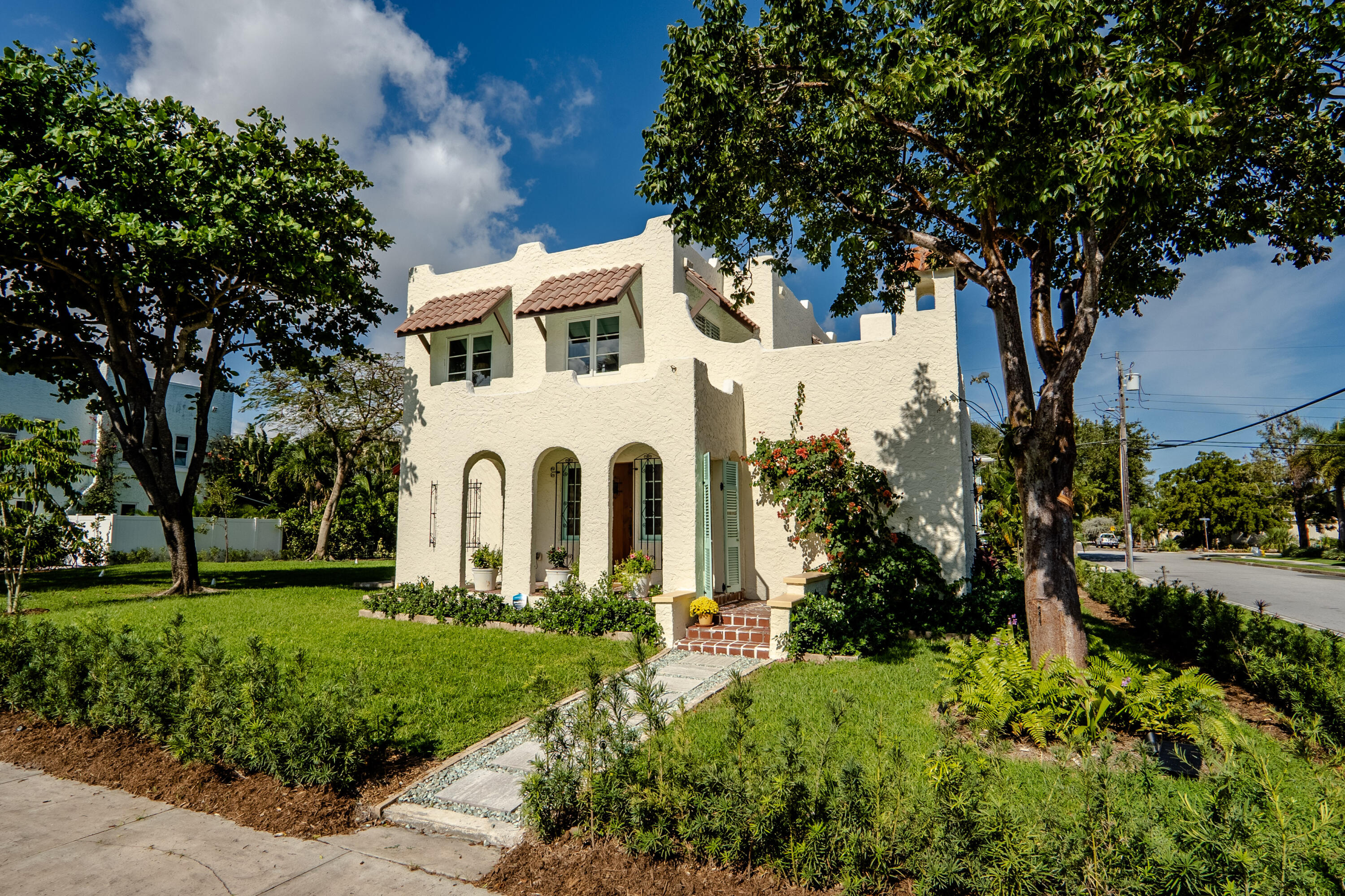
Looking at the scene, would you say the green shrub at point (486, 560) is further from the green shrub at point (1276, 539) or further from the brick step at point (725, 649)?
the green shrub at point (1276, 539)

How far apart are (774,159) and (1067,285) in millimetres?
4541

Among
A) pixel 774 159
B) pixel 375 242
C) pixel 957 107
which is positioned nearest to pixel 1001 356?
pixel 957 107

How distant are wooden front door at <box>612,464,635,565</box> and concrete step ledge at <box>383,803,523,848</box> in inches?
391

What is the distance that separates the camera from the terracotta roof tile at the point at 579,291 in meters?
13.7

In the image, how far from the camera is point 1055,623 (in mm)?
7730

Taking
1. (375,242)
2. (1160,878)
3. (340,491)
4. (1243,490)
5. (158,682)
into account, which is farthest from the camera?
(1243,490)

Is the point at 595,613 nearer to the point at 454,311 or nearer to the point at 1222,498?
the point at 454,311

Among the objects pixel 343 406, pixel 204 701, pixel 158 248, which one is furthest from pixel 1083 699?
pixel 343 406

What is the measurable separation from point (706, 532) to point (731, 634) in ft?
6.02

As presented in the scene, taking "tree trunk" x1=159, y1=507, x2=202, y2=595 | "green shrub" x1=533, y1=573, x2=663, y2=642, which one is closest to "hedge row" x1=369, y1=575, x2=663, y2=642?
"green shrub" x1=533, y1=573, x2=663, y2=642

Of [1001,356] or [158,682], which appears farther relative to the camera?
[1001,356]

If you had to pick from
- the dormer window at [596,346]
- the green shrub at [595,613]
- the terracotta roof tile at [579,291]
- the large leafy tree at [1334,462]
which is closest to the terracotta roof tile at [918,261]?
the terracotta roof tile at [579,291]

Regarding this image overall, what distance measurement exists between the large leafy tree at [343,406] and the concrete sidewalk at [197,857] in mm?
22888

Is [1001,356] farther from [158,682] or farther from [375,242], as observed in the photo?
[375,242]
